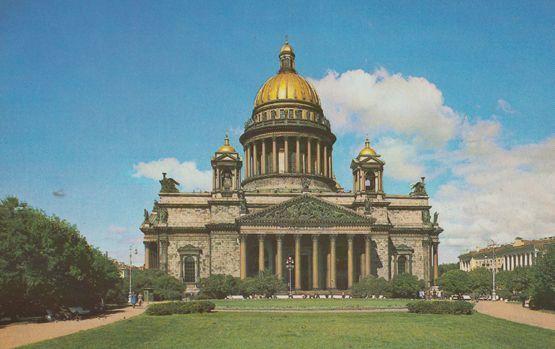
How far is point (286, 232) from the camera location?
78.8 metres

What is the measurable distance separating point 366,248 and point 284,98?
32.2 m

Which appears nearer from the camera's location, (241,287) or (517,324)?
(517,324)

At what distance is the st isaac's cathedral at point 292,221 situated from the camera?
79250 millimetres

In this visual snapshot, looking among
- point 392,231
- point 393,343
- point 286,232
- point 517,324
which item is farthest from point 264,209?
point 393,343

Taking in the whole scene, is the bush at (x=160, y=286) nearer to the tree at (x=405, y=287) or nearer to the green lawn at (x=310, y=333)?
the green lawn at (x=310, y=333)

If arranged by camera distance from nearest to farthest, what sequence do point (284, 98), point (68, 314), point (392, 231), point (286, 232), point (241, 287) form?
1. point (68, 314)
2. point (241, 287)
3. point (286, 232)
4. point (392, 231)
5. point (284, 98)

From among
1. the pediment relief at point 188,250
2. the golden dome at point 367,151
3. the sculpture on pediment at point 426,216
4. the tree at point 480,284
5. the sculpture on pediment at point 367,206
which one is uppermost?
the golden dome at point 367,151

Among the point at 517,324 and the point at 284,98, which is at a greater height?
the point at 284,98

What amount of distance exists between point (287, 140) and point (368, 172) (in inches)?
615

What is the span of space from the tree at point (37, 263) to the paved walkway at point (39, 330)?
2872mm

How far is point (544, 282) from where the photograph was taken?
51.5 m

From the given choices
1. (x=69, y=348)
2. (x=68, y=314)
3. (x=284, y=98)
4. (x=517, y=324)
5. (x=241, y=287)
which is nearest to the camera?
(x=69, y=348)

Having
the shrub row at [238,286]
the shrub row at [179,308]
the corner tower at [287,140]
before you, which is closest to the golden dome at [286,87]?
the corner tower at [287,140]

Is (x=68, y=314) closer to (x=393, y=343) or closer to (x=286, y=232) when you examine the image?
(x=393, y=343)
